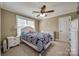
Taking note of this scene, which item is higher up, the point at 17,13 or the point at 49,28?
the point at 17,13

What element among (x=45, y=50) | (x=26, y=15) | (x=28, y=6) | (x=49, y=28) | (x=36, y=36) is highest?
(x=28, y=6)

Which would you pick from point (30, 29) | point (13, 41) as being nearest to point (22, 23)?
point (30, 29)

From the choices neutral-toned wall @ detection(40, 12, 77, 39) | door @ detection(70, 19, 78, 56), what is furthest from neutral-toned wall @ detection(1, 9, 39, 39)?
door @ detection(70, 19, 78, 56)

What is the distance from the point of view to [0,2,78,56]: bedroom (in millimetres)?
1722

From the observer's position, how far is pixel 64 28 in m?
1.76

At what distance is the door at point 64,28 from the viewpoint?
5.70 ft

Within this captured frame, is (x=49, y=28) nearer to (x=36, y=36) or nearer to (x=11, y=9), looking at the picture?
(x=36, y=36)

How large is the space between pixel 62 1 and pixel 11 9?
82 cm

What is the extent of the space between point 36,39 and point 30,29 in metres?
0.19

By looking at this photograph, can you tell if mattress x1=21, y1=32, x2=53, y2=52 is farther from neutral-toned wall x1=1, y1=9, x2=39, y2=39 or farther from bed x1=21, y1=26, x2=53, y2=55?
neutral-toned wall x1=1, y1=9, x2=39, y2=39

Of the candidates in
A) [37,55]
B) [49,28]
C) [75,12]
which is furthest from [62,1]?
[37,55]

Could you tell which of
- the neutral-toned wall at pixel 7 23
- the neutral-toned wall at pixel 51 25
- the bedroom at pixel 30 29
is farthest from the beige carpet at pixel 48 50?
the neutral-toned wall at pixel 7 23

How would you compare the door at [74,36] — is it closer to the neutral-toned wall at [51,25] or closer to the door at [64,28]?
the door at [64,28]

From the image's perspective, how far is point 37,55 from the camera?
174cm
